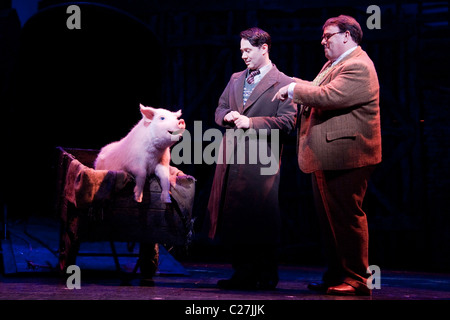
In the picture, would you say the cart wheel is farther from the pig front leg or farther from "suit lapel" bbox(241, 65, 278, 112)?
"suit lapel" bbox(241, 65, 278, 112)

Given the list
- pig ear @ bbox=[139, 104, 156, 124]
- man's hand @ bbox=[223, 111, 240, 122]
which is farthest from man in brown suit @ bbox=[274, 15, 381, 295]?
pig ear @ bbox=[139, 104, 156, 124]

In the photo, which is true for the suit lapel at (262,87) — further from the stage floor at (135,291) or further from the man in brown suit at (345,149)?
the stage floor at (135,291)

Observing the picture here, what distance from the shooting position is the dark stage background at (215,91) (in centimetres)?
538

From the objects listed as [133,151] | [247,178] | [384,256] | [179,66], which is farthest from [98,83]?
[384,256]

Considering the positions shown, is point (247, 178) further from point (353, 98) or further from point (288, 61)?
point (288, 61)

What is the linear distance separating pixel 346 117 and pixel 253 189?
0.81m

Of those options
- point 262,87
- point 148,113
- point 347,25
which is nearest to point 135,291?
point 148,113

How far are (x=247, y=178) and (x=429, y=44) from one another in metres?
4.47

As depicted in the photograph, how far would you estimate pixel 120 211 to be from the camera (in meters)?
3.19

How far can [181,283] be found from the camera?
357 centimetres

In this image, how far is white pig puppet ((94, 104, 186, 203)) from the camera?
315 centimetres

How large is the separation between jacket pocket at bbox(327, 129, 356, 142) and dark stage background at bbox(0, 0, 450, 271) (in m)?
2.98

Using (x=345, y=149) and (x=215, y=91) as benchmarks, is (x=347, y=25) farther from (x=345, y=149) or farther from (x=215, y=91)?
(x=215, y=91)

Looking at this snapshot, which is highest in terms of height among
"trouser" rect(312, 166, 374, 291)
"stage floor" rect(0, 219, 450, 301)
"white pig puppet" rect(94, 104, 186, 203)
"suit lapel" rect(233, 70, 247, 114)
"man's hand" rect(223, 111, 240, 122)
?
"suit lapel" rect(233, 70, 247, 114)
